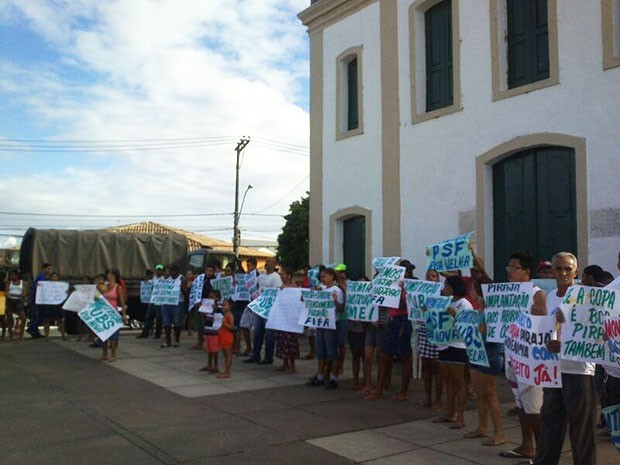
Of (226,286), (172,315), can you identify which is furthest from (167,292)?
(226,286)

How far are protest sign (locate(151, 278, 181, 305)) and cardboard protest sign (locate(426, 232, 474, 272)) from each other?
6.95 m

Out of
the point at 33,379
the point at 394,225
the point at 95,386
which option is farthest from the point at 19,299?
the point at 394,225

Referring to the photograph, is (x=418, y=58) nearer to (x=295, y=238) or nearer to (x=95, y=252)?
(x=95, y=252)

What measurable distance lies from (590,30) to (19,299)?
45.5ft

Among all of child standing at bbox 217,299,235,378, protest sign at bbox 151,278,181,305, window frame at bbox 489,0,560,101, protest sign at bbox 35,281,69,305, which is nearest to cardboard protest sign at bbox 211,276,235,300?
protest sign at bbox 151,278,181,305

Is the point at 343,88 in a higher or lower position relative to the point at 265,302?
higher

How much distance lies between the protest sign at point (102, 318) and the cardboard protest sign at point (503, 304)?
7.88 meters

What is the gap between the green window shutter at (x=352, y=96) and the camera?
1528cm

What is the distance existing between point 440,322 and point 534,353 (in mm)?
2073

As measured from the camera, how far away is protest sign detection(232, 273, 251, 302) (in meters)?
12.6

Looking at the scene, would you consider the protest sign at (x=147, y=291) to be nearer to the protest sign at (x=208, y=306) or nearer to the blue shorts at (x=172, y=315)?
the blue shorts at (x=172, y=315)

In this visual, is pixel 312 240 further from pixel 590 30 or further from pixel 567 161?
pixel 590 30

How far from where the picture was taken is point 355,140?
48.3 ft

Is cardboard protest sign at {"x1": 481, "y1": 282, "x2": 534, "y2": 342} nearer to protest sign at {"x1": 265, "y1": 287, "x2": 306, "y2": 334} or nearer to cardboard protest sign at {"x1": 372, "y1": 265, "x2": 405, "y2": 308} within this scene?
cardboard protest sign at {"x1": 372, "y1": 265, "x2": 405, "y2": 308}
